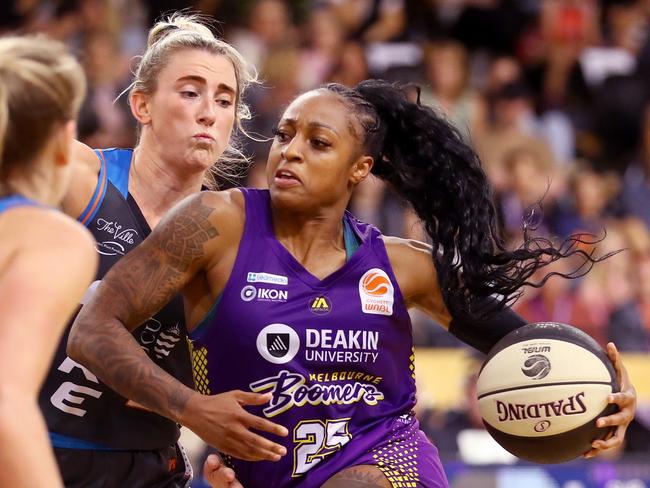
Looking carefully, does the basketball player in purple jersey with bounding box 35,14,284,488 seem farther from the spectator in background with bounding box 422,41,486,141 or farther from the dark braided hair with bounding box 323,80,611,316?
the spectator in background with bounding box 422,41,486,141

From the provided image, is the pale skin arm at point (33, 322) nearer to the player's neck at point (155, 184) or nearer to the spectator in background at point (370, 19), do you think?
the player's neck at point (155, 184)

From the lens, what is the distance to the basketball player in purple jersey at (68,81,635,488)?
3740 mm

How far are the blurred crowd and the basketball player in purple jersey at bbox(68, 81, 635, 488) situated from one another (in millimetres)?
3986

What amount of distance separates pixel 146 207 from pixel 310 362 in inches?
38.4

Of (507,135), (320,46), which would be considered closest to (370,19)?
(320,46)

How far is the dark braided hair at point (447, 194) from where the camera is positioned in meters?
4.23

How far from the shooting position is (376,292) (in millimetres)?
4055

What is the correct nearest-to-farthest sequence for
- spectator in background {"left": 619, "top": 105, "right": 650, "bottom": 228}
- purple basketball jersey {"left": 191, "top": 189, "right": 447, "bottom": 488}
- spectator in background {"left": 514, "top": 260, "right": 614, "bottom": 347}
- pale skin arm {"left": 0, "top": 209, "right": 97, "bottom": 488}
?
pale skin arm {"left": 0, "top": 209, "right": 97, "bottom": 488} < purple basketball jersey {"left": 191, "top": 189, "right": 447, "bottom": 488} < spectator in background {"left": 514, "top": 260, "right": 614, "bottom": 347} < spectator in background {"left": 619, "top": 105, "right": 650, "bottom": 228}

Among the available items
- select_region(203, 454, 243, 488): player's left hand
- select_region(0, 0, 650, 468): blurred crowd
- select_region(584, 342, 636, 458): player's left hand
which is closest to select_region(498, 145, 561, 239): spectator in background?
select_region(0, 0, 650, 468): blurred crowd

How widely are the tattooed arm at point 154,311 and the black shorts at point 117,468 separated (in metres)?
0.64

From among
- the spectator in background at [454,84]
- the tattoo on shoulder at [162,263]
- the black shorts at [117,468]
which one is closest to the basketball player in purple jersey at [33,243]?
the tattoo on shoulder at [162,263]

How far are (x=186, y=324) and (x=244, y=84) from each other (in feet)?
3.95

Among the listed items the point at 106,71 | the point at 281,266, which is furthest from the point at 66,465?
the point at 106,71

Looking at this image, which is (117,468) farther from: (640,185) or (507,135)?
(640,185)
